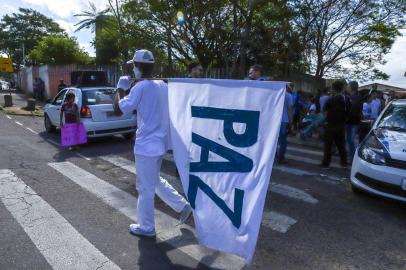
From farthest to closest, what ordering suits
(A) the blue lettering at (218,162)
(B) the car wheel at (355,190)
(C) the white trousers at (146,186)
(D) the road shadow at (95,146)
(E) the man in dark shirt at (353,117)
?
(D) the road shadow at (95,146)
(E) the man in dark shirt at (353,117)
(B) the car wheel at (355,190)
(C) the white trousers at (146,186)
(A) the blue lettering at (218,162)

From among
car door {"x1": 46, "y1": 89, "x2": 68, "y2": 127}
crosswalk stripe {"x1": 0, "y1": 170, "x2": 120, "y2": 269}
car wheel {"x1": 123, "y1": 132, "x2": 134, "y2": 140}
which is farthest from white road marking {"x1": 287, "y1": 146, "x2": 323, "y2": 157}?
car door {"x1": 46, "y1": 89, "x2": 68, "y2": 127}

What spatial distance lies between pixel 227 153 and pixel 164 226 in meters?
1.67

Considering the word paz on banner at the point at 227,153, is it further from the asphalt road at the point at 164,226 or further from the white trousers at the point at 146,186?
the asphalt road at the point at 164,226

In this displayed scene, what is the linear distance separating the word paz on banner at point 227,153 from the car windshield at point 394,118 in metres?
3.74

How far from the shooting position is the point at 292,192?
582 centimetres

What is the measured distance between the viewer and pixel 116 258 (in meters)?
3.60

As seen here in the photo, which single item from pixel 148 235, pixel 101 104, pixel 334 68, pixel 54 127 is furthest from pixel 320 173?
pixel 334 68

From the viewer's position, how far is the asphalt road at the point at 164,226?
11.7 feet

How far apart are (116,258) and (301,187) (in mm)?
3607

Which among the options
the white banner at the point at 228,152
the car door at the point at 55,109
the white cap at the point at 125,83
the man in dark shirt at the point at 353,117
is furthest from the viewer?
the car door at the point at 55,109

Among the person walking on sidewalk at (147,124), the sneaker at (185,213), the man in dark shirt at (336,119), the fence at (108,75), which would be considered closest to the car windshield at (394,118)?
the man in dark shirt at (336,119)

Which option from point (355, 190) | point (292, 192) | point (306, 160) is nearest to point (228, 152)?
point (292, 192)

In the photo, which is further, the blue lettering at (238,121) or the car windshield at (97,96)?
the car windshield at (97,96)

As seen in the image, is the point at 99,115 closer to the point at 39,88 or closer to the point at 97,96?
the point at 97,96
